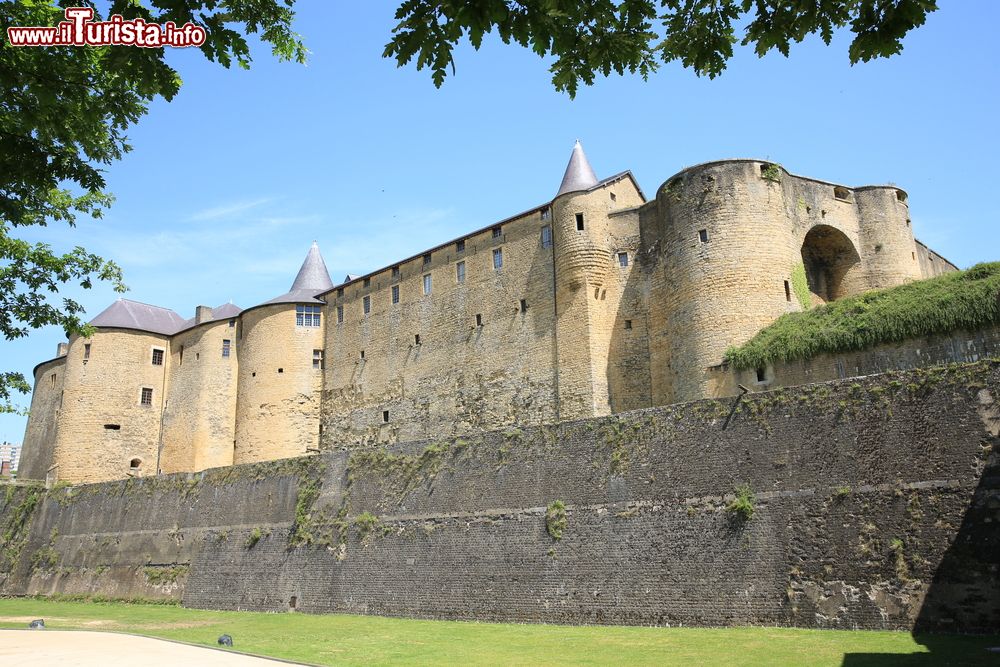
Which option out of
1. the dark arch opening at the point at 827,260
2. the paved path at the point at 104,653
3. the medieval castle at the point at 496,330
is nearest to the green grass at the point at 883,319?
the medieval castle at the point at 496,330

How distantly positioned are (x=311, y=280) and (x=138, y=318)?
1078 cm

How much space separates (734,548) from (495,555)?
22.5ft

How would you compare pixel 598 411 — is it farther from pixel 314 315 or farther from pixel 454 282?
pixel 314 315

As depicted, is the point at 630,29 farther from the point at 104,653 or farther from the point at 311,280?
the point at 311,280

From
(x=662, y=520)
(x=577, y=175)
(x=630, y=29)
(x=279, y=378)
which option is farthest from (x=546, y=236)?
(x=630, y=29)

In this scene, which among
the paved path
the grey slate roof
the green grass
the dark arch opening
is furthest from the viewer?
the grey slate roof

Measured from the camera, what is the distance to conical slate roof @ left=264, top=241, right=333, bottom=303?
1880 inches

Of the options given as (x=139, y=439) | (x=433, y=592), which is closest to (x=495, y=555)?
(x=433, y=592)

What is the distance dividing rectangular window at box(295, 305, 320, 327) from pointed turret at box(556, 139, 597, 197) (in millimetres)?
16671

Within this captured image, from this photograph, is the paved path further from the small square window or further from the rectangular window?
the rectangular window

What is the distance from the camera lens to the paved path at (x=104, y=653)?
14023 millimetres

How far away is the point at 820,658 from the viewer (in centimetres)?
1335

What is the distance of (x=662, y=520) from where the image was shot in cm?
1938

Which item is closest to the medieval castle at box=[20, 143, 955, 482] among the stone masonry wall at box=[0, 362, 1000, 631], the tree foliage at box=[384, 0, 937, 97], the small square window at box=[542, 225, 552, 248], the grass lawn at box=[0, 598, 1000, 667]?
the small square window at box=[542, 225, 552, 248]
